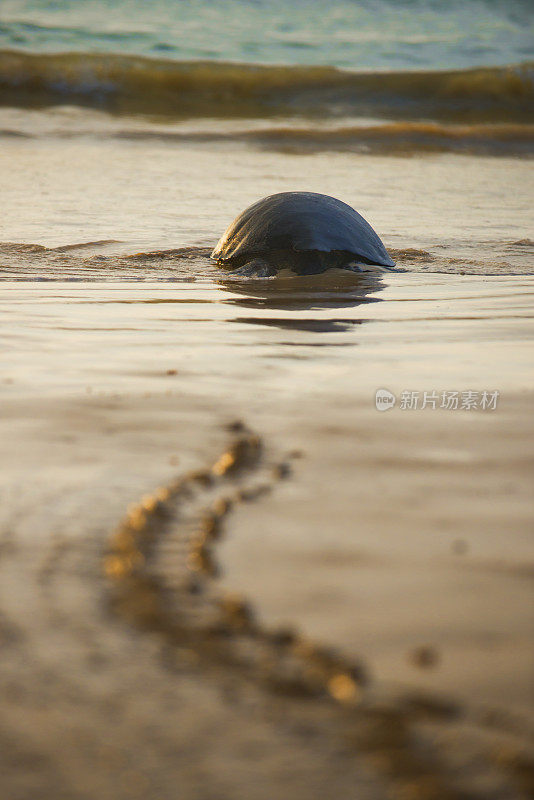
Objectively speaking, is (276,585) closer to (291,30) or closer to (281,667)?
(281,667)

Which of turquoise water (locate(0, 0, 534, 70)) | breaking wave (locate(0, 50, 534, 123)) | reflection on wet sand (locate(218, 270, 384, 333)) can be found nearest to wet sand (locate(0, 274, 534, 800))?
reflection on wet sand (locate(218, 270, 384, 333))

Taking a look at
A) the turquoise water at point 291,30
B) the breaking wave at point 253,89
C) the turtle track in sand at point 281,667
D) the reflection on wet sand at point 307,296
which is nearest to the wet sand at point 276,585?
the turtle track in sand at point 281,667

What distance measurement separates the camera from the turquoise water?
21719 millimetres

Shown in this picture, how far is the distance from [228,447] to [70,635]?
843mm

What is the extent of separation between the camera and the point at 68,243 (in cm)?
633

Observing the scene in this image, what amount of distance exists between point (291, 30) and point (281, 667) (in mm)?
25812

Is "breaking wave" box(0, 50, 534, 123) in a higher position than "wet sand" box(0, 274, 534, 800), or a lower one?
higher

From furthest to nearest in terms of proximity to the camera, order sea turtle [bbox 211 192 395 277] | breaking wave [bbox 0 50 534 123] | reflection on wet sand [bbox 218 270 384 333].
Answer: breaking wave [bbox 0 50 534 123], sea turtle [bbox 211 192 395 277], reflection on wet sand [bbox 218 270 384 333]

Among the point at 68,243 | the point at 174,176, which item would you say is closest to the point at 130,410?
the point at 68,243

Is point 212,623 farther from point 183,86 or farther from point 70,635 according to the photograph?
point 183,86

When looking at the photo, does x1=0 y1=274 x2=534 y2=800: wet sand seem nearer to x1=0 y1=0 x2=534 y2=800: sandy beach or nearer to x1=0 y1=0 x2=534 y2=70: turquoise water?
x1=0 y1=0 x2=534 y2=800: sandy beach

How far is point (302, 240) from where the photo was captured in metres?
5.53

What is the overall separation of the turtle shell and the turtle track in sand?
4091 mm

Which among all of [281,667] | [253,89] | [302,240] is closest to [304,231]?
[302,240]
